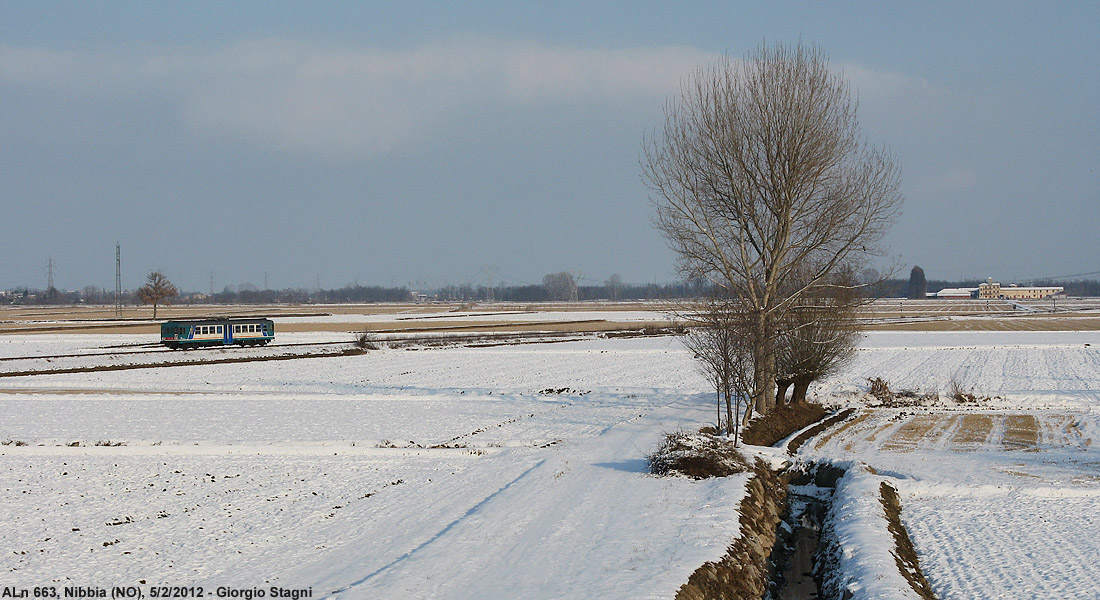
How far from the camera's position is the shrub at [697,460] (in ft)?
58.4

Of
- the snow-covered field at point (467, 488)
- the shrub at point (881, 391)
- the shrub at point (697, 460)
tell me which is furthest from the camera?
the shrub at point (881, 391)

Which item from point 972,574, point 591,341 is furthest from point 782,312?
point 591,341

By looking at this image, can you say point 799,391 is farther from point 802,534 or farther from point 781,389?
point 802,534

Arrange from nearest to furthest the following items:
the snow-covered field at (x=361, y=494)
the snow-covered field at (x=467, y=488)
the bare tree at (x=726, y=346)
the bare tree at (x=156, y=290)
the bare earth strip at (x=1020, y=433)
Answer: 1. the snow-covered field at (x=361, y=494)
2. the snow-covered field at (x=467, y=488)
3. the bare tree at (x=726, y=346)
4. the bare earth strip at (x=1020, y=433)
5. the bare tree at (x=156, y=290)

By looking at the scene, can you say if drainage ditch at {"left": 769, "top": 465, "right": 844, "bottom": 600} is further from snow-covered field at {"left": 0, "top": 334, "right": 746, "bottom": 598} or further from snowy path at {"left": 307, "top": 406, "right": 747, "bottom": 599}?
snow-covered field at {"left": 0, "top": 334, "right": 746, "bottom": 598}

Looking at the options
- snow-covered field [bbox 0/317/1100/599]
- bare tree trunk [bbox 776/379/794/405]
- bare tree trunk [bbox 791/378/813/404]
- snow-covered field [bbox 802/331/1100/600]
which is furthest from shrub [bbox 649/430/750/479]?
bare tree trunk [bbox 791/378/813/404]

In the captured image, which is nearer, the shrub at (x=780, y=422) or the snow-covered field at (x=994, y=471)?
the snow-covered field at (x=994, y=471)

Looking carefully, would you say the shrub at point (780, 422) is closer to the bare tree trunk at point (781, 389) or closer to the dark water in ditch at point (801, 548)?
the bare tree trunk at point (781, 389)

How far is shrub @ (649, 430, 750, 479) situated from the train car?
2113 inches

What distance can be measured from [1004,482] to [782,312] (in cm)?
1033

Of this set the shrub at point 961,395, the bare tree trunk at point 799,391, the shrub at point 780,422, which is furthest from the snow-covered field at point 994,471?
the bare tree trunk at point 799,391

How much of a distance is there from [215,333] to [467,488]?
55.4 m

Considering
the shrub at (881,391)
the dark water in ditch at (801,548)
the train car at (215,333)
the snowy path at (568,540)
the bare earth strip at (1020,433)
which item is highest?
the train car at (215,333)

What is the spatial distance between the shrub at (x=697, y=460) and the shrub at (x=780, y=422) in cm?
452
